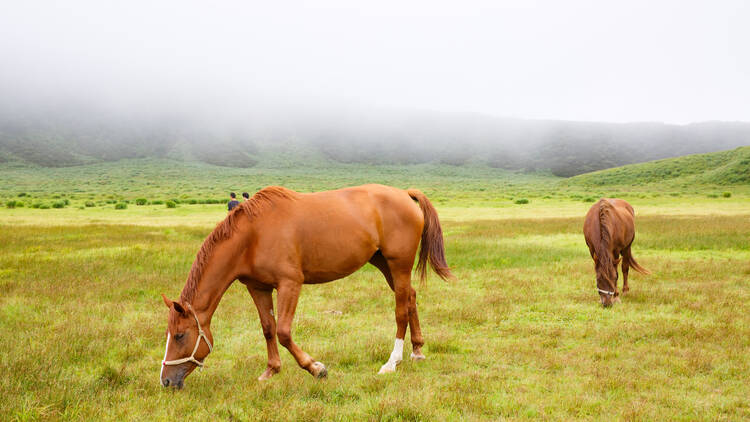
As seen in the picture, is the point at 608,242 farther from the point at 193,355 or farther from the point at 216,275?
the point at 193,355

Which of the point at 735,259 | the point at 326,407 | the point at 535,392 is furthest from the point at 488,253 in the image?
the point at 326,407

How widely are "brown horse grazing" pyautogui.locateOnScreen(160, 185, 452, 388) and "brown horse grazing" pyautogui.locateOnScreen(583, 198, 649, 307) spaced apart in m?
5.13

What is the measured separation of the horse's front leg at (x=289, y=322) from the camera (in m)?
5.77

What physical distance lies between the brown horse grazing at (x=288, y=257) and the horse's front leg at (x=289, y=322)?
1 cm

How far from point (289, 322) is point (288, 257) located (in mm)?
839

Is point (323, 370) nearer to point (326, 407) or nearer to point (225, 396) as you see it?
point (326, 407)

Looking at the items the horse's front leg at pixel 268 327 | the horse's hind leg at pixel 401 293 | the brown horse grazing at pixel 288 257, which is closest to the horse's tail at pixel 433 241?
the brown horse grazing at pixel 288 257

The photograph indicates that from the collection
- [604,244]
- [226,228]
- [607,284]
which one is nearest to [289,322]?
[226,228]

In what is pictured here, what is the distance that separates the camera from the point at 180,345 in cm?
554

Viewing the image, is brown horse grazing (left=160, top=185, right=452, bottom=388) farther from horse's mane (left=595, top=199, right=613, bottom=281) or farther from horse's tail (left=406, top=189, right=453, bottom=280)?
horse's mane (left=595, top=199, right=613, bottom=281)

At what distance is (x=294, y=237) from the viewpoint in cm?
612

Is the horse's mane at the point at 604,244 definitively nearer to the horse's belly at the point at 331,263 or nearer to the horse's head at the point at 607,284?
the horse's head at the point at 607,284

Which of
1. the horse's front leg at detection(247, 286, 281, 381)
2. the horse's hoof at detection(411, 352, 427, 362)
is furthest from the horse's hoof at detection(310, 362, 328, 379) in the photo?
the horse's hoof at detection(411, 352, 427, 362)

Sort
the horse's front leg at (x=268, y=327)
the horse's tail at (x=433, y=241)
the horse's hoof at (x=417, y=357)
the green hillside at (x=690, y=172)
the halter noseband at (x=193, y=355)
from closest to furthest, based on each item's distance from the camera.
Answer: the halter noseband at (x=193, y=355), the horse's front leg at (x=268, y=327), the horse's hoof at (x=417, y=357), the horse's tail at (x=433, y=241), the green hillside at (x=690, y=172)
